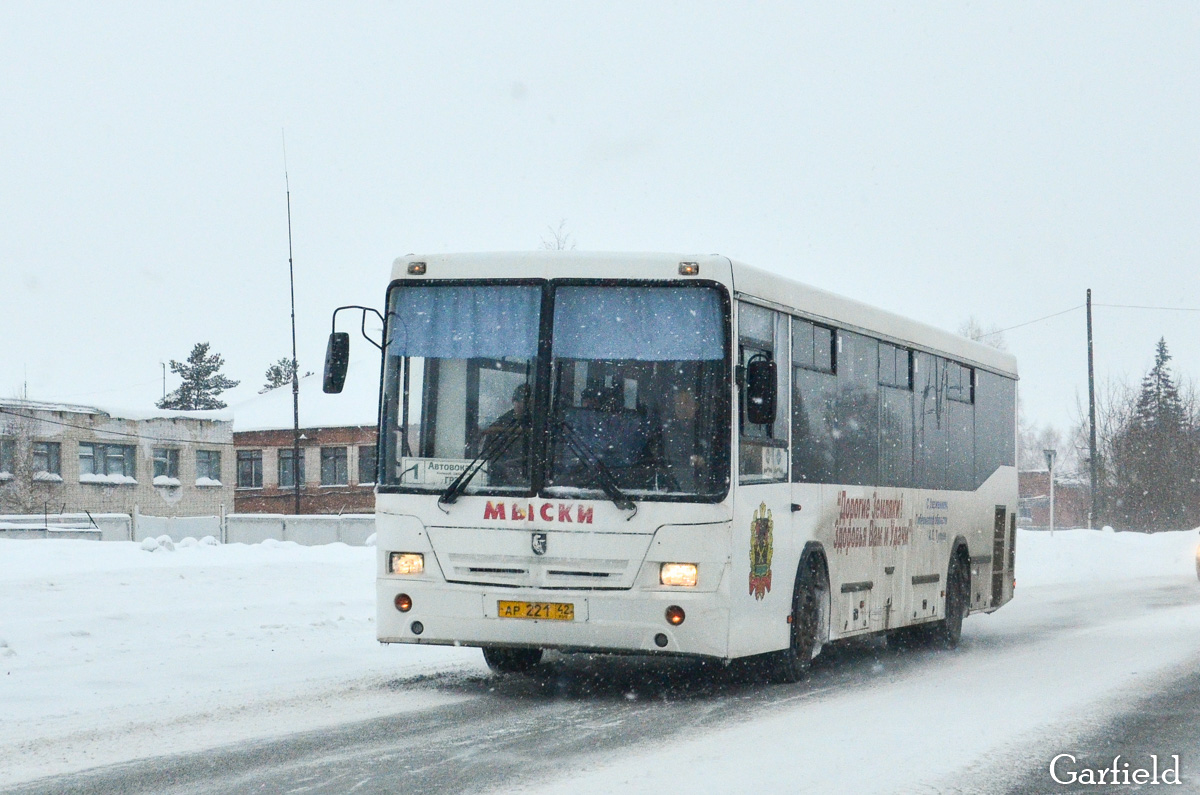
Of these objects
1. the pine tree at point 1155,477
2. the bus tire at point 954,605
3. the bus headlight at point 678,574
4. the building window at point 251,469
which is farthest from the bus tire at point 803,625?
the building window at point 251,469

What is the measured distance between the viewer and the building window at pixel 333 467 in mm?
86250

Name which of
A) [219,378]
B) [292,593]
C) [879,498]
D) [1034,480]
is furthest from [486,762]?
[1034,480]

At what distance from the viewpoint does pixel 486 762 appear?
814 cm

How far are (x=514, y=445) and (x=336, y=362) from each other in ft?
4.68

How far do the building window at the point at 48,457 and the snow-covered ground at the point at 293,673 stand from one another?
50815mm

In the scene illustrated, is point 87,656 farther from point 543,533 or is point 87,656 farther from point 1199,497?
point 1199,497

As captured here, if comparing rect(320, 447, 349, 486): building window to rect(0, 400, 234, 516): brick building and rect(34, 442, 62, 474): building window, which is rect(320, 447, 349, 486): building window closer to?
rect(0, 400, 234, 516): brick building

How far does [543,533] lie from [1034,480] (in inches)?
4888

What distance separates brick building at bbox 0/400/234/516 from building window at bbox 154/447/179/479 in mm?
48

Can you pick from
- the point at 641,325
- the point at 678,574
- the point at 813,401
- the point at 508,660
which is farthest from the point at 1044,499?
the point at 678,574

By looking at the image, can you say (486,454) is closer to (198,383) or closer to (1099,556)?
(1099,556)

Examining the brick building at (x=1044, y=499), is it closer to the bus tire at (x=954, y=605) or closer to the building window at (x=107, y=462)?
the building window at (x=107, y=462)

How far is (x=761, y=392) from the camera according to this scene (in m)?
11.0

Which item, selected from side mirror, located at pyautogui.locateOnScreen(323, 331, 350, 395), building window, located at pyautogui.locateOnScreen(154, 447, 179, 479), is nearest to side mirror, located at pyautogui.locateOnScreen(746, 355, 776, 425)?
side mirror, located at pyautogui.locateOnScreen(323, 331, 350, 395)
